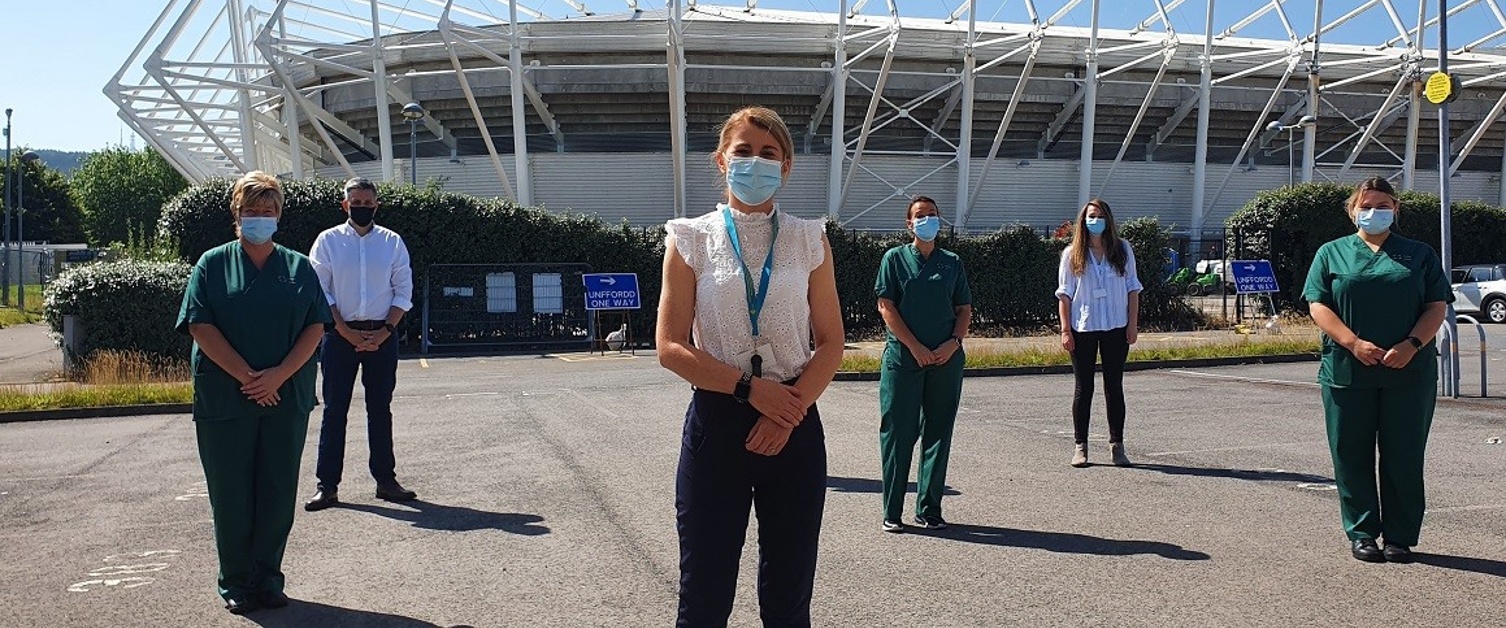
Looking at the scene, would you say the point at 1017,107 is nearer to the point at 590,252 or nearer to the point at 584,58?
the point at 584,58

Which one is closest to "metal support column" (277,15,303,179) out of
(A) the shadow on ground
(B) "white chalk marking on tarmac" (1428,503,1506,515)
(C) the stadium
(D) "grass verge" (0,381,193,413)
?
(C) the stadium

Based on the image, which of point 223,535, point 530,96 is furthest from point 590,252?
point 223,535

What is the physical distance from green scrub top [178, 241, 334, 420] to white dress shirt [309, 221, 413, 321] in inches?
73.3

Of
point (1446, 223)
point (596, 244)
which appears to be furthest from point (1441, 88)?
point (596, 244)

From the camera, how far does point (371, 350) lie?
23.8 ft

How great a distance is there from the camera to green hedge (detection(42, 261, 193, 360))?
1864cm

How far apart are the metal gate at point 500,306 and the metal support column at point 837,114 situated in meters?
12.3

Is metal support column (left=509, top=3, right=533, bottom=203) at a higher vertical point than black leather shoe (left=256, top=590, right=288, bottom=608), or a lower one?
higher

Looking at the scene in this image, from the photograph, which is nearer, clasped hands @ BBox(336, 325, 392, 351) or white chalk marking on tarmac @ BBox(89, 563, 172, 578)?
white chalk marking on tarmac @ BBox(89, 563, 172, 578)

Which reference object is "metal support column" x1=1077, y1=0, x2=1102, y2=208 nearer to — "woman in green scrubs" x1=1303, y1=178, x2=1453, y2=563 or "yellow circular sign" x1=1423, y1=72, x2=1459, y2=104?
"yellow circular sign" x1=1423, y1=72, x2=1459, y2=104

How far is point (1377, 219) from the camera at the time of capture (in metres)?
5.98

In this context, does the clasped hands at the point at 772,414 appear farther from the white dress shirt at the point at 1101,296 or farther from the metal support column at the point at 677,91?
the metal support column at the point at 677,91

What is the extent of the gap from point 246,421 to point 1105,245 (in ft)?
19.6

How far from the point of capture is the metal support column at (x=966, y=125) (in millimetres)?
36984
